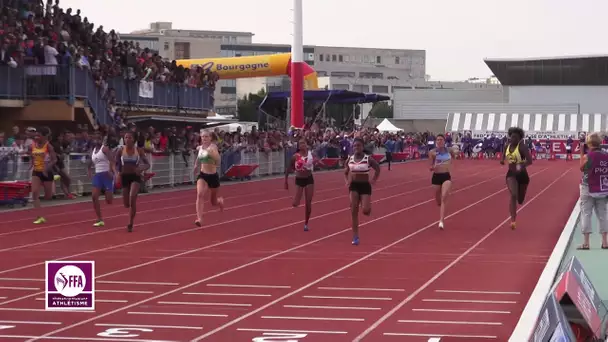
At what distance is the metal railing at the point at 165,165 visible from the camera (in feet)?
78.8

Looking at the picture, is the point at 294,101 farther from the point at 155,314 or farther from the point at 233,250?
the point at 155,314

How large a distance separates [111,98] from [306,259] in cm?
1983

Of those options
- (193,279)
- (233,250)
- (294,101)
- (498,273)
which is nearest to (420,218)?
(233,250)

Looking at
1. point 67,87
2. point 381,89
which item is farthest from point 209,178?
point 381,89

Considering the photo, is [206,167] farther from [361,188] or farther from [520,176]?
[520,176]

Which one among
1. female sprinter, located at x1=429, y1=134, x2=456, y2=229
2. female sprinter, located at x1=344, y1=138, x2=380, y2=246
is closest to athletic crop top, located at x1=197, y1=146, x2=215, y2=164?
female sprinter, located at x1=344, y1=138, x2=380, y2=246

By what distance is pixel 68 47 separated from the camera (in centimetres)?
3014

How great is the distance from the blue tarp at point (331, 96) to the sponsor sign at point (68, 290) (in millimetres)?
45003

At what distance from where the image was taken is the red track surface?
952 centimetres

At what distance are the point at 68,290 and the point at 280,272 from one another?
3507 mm

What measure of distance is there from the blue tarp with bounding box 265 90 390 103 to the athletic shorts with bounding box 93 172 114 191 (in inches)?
1447

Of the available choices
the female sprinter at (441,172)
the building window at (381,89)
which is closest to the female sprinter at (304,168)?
the female sprinter at (441,172)

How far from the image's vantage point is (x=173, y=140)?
3353 cm

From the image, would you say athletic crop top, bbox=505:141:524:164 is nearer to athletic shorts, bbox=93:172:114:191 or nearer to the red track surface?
the red track surface
